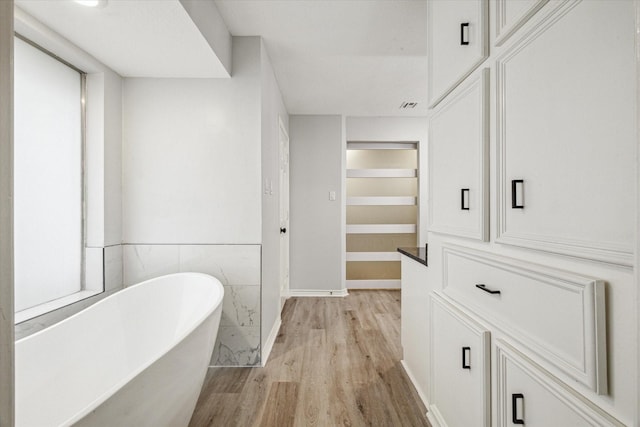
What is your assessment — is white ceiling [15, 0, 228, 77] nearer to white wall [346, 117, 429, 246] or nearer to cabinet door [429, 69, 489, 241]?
cabinet door [429, 69, 489, 241]

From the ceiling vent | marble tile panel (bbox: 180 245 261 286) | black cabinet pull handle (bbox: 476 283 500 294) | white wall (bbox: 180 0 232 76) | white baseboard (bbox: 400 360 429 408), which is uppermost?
the ceiling vent

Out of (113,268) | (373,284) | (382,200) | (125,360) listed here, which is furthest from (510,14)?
(373,284)

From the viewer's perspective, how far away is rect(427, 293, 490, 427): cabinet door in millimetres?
1098

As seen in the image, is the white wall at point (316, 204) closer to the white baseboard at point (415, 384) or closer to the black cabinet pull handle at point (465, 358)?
the white baseboard at point (415, 384)

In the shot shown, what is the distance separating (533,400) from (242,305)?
1.79 m

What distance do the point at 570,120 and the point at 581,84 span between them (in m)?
0.08

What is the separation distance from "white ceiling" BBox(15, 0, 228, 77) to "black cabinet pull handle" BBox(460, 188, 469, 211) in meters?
1.50

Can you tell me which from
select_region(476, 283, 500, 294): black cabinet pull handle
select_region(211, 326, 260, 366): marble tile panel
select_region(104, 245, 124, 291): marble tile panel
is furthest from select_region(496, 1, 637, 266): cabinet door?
select_region(104, 245, 124, 291): marble tile panel

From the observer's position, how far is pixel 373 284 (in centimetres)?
444

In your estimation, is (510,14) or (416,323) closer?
(510,14)

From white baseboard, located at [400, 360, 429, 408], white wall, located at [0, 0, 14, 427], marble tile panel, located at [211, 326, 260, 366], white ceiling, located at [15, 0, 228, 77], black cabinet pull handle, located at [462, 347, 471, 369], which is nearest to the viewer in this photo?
white wall, located at [0, 0, 14, 427]

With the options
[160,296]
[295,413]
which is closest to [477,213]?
[295,413]

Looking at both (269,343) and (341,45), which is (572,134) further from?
(269,343)

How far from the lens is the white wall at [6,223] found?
0.38 metres
